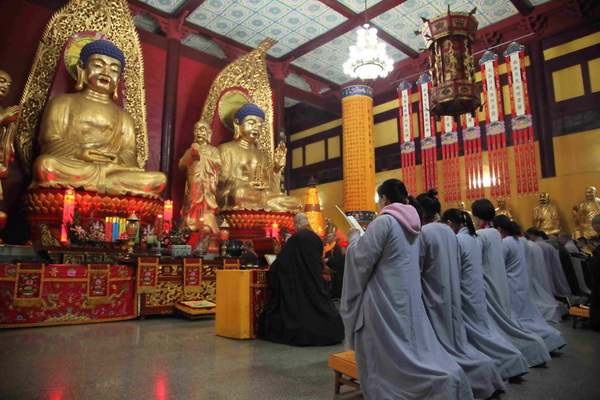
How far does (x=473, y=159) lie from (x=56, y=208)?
712 cm

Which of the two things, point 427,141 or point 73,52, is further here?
point 427,141

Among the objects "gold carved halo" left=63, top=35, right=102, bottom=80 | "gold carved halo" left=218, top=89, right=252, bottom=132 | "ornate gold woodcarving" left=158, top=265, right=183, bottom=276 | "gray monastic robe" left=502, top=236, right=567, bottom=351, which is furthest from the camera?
"gold carved halo" left=218, top=89, right=252, bottom=132

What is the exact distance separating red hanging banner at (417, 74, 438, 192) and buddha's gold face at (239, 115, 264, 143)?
3694 millimetres

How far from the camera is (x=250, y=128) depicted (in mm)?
7539

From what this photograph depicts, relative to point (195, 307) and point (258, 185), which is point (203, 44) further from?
point (195, 307)

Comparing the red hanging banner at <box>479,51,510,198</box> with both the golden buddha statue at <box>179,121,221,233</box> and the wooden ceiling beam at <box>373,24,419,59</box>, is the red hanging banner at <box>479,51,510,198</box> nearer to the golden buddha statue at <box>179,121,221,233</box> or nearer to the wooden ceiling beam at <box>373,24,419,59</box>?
the wooden ceiling beam at <box>373,24,419,59</box>

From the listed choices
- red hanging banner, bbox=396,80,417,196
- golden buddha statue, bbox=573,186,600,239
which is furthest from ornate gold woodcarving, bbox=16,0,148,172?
golden buddha statue, bbox=573,186,600,239

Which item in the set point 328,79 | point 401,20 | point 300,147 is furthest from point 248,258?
point 300,147

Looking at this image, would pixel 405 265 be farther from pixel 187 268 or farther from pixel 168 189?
pixel 168 189

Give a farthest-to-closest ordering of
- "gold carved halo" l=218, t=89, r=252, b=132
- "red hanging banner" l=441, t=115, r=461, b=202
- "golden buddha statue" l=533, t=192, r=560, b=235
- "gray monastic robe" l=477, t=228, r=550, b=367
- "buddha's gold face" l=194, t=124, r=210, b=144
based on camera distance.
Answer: "red hanging banner" l=441, t=115, r=461, b=202, "gold carved halo" l=218, t=89, r=252, b=132, "golden buddha statue" l=533, t=192, r=560, b=235, "buddha's gold face" l=194, t=124, r=210, b=144, "gray monastic robe" l=477, t=228, r=550, b=367

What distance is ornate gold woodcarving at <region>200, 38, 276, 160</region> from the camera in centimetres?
758

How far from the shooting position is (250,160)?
296 inches

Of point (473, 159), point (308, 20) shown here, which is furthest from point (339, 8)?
point (473, 159)

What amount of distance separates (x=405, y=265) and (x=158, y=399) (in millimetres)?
1205
